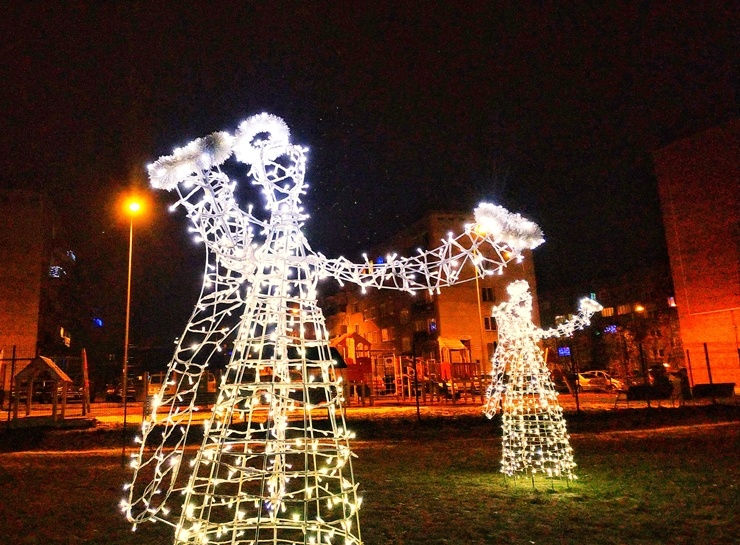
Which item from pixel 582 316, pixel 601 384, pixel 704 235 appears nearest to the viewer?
pixel 582 316

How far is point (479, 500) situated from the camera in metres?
7.10

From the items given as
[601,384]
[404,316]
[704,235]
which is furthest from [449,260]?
[404,316]

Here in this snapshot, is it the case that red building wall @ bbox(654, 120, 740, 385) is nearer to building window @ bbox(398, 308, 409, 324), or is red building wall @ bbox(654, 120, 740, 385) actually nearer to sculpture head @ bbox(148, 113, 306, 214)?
building window @ bbox(398, 308, 409, 324)

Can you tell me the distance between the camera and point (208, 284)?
Answer: 4.23m

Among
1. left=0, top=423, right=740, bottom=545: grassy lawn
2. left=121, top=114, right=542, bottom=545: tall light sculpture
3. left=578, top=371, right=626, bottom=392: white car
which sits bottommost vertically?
left=0, top=423, right=740, bottom=545: grassy lawn

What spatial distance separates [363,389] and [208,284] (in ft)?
71.9

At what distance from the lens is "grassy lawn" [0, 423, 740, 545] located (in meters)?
5.63

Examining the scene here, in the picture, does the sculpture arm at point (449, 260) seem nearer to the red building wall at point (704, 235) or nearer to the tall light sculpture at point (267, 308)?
the tall light sculpture at point (267, 308)

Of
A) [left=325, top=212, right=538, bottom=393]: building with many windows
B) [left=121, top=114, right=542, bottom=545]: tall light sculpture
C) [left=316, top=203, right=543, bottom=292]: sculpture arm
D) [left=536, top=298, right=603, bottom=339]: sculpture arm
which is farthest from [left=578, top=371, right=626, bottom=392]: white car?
[left=121, top=114, right=542, bottom=545]: tall light sculpture

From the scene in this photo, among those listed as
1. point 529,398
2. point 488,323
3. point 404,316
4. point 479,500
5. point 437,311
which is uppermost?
point 404,316

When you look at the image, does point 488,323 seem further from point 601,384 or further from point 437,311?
point 601,384

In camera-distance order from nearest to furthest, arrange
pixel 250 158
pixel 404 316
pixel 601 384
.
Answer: pixel 250 158
pixel 601 384
pixel 404 316

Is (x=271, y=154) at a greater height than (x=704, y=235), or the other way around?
(x=704, y=235)

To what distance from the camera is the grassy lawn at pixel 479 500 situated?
18.5 feet
